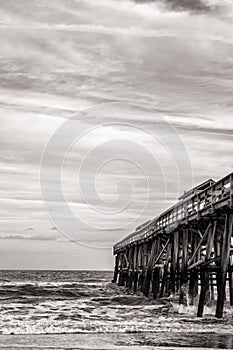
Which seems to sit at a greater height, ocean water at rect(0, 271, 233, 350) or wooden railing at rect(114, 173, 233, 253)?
wooden railing at rect(114, 173, 233, 253)

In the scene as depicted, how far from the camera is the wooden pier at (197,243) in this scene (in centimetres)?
1934

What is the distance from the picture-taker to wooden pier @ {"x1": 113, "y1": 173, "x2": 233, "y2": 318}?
1934 centimetres

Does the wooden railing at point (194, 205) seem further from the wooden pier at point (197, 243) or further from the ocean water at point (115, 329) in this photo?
the ocean water at point (115, 329)

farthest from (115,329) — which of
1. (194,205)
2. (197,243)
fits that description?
(197,243)

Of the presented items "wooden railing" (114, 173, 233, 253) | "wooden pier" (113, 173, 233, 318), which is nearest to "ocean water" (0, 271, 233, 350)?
"wooden pier" (113, 173, 233, 318)

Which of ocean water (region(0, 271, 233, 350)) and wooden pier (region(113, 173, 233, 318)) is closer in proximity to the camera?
ocean water (region(0, 271, 233, 350))

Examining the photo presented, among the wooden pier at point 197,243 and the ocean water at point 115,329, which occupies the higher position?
the wooden pier at point 197,243

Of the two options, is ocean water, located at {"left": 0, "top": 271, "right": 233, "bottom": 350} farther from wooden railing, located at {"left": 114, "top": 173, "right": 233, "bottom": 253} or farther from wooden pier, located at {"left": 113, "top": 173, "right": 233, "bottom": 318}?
wooden railing, located at {"left": 114, "top": 173, "right": 233, "bottom": 253}

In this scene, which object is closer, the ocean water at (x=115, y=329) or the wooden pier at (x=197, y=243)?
the ocean water at (x=115, y=329)

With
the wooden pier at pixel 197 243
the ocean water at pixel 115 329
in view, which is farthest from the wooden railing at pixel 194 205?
the ocean water at pixel 115 329

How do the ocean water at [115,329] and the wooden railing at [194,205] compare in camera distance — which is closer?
the ocean water at [115,329]

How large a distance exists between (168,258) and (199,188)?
453 centimetres

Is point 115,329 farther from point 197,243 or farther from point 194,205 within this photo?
point 197,243

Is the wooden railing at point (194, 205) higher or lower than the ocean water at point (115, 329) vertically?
higher
